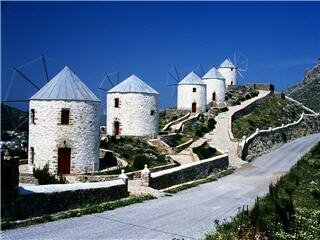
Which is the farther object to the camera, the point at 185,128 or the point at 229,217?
the point at 185,128

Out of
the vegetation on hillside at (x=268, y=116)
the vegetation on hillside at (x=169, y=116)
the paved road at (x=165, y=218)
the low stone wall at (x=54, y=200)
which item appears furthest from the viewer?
the vegetation on hillside at (x=169, y=116)

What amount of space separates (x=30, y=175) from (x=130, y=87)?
1751 centimetres

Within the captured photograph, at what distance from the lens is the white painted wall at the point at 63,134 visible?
26.3m

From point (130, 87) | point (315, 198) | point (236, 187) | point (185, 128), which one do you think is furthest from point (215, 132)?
point (315, 198)

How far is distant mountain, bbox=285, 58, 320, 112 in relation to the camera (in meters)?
85.9

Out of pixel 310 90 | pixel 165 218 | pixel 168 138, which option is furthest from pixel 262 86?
pixel 165 218

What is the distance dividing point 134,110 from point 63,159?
13.6 meters

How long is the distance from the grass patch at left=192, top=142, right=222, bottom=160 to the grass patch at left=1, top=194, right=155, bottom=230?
50.3 feet

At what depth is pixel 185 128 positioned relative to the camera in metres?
47.4

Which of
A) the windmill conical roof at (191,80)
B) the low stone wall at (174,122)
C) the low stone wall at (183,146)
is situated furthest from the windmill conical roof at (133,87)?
the windmill conical roof at (191,80)

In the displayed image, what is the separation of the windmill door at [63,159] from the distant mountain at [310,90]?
59.6 metres

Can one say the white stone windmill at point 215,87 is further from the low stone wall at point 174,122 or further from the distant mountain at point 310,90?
the distant mountain at point 310,90

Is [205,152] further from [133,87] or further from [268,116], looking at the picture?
[268,116]

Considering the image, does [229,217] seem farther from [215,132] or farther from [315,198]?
[215,132]
